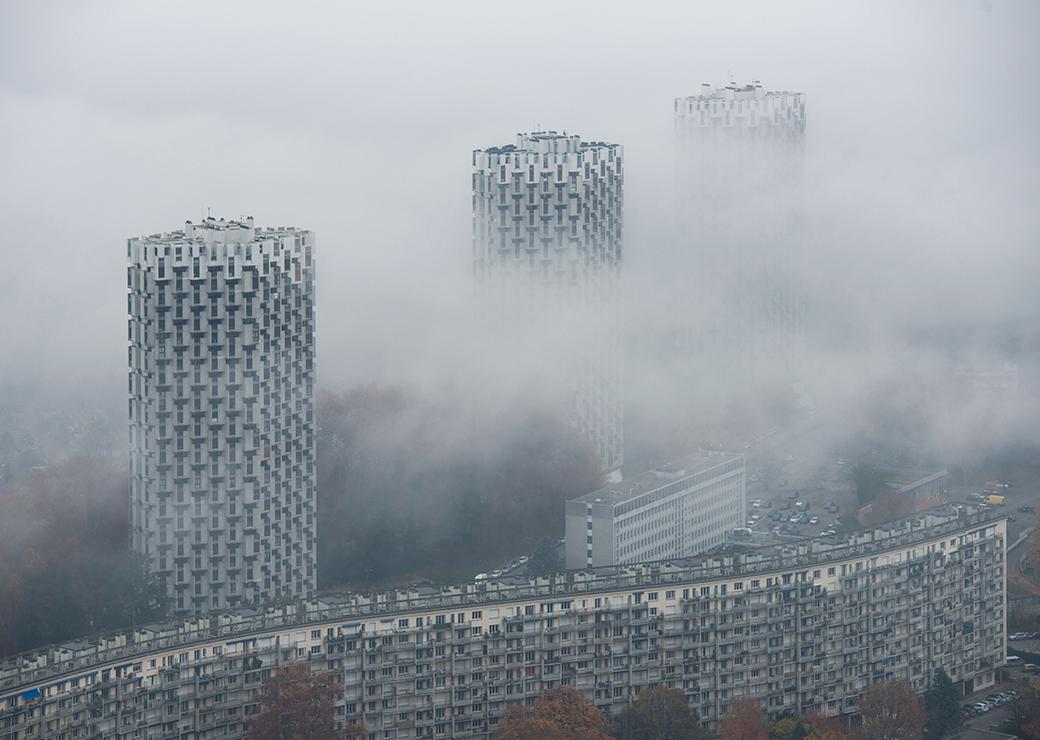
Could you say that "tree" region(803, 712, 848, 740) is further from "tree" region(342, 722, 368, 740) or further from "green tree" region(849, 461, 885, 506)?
"green tree" region(849, 461, 885, 506)

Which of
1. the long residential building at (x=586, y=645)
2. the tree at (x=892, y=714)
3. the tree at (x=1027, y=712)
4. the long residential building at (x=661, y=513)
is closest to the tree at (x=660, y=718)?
the long residential building at (x=586, y=645)

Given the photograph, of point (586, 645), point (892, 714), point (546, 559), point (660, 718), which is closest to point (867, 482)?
point (546, 559)

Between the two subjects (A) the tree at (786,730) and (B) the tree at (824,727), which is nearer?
(B) the tree at (824,727)

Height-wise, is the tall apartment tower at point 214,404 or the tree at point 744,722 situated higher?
the tall apartment tower at point 214,404

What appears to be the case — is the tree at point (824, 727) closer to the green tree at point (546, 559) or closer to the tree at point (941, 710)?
the tree at point (941, 710)

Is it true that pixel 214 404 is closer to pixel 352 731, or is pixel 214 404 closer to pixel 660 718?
pixel 352 731

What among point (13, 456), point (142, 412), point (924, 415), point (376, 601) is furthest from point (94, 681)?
point (924, 415)
